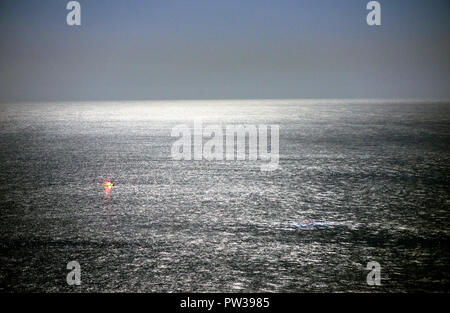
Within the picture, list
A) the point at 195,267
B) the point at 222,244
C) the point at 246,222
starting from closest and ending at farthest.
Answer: the point at 195,267
the point at 222,244
the point at 246,222

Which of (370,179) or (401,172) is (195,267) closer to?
(370,179)

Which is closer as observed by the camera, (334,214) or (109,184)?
(334,214)

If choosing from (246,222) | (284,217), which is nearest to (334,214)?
(284,217)

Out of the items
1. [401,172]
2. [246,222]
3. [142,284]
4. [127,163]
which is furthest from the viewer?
[127,163]

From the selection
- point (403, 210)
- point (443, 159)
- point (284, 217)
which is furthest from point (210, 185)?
point (443, 159)

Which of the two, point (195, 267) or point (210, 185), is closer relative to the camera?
point (195, 267)

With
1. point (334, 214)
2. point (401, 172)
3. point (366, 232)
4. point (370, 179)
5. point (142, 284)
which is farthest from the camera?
point (401, 172)

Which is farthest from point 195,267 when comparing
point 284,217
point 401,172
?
point 401,172

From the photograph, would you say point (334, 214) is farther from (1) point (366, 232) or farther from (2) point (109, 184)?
(2) point (109, 184)

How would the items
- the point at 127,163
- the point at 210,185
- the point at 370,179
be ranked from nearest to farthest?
1. the point at 210,185
2. the point at 370,179
3. the point at 127,163
